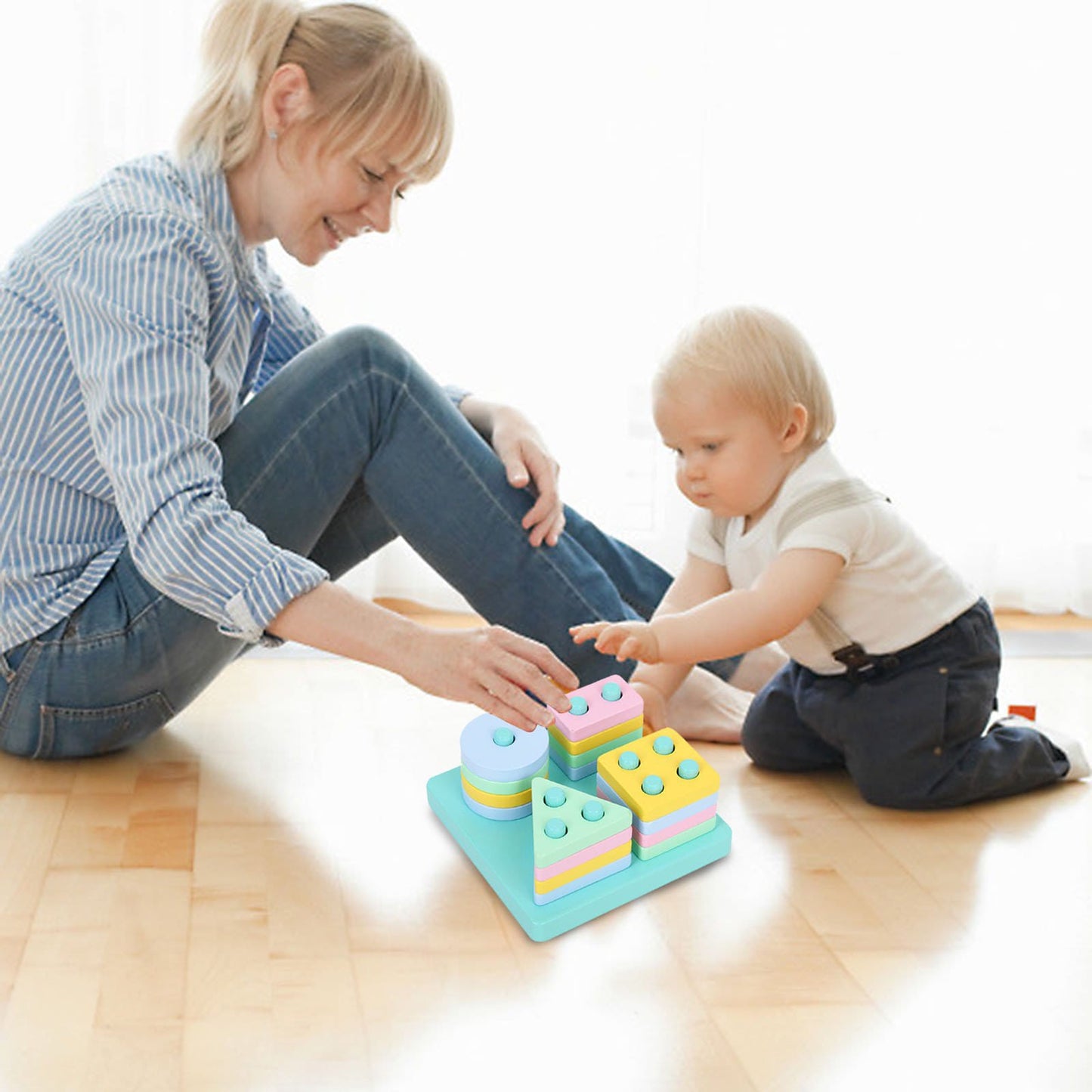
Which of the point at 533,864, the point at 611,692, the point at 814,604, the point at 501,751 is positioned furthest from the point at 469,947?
the point at 814,604

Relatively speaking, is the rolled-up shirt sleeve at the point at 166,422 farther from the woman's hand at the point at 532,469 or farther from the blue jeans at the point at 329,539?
the woman's hand at the point at 532,469

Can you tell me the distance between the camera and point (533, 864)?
122 cm

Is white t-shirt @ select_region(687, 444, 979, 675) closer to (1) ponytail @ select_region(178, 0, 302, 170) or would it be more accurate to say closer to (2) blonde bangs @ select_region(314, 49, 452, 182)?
(2) blonde bangs @ select_region(314, 49, 452, 182)

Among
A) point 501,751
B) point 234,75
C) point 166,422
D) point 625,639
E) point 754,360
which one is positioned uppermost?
point 234,75

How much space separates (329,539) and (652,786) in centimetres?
51

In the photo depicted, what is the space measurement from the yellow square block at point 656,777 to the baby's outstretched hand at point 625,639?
0.08 meters

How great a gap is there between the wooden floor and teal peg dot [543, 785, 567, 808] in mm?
105

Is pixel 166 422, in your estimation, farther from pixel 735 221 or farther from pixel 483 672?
pixel 735 221

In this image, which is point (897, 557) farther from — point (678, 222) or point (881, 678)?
point (678, 222)

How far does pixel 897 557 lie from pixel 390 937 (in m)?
0.63

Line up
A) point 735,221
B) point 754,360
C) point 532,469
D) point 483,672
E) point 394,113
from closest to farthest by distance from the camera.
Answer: point 483,672, point 394,113, point 754,360, point 532,469, point 735,221

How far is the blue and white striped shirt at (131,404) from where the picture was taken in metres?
1.16

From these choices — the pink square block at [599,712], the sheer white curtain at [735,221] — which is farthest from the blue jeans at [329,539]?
the sheer white curtain at [735,221]

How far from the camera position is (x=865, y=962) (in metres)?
1.13
